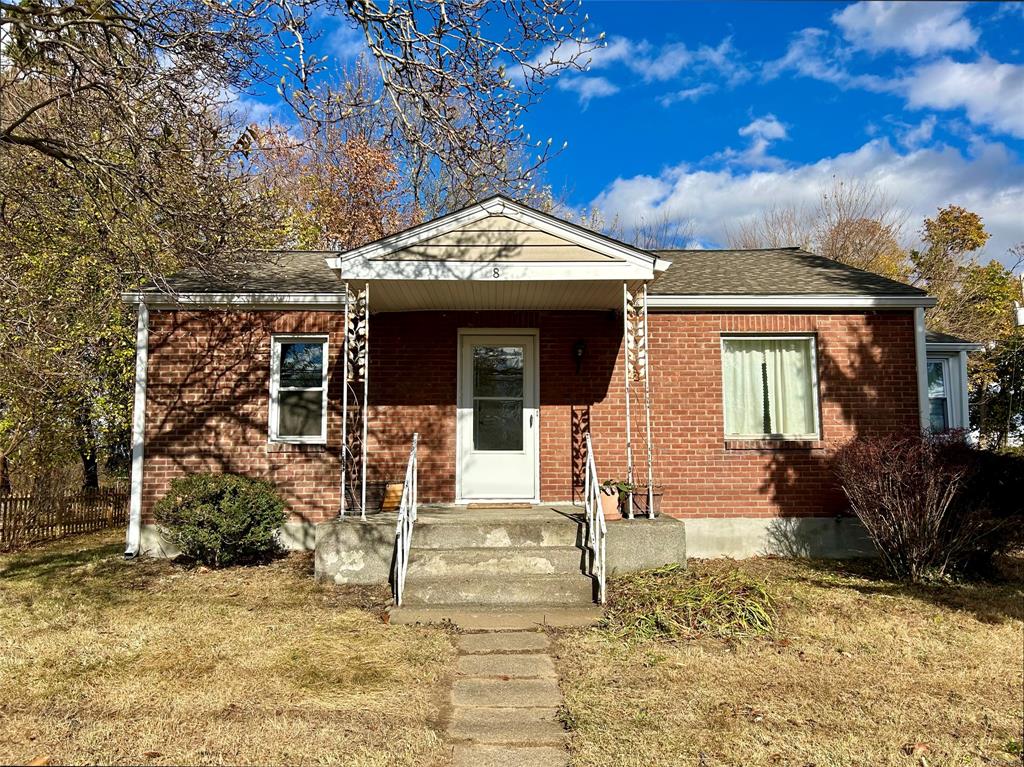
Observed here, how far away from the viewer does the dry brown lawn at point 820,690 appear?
362cm

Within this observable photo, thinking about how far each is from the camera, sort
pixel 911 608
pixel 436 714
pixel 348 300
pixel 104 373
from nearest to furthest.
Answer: pixel 436 714, pixel 911 608, pixel 348 300, pixel 104 373

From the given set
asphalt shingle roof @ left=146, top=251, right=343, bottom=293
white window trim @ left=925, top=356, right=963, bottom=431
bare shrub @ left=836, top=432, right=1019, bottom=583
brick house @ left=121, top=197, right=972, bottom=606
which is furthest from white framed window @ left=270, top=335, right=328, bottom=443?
white window trim @ left=925, top=356, right=963, bottom=431

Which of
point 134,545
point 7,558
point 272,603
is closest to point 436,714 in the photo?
point 272,603

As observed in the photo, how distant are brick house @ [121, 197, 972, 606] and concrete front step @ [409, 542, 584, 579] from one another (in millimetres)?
2070

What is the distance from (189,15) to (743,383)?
7728 millimetres

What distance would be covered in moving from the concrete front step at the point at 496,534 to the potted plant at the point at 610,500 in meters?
0.65

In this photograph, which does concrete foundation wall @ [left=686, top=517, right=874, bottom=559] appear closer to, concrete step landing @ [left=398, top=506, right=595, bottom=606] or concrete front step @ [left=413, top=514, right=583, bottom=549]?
concrete step landing @ [left=398, top=506, right=595, bottom=606]

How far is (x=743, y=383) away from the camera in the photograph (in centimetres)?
898

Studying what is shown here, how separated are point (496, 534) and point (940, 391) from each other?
10042 millimetres

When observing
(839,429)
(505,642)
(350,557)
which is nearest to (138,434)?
(350,557)

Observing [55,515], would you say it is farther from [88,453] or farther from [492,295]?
[492,295]

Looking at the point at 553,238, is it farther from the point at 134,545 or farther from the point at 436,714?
the point at 134,545

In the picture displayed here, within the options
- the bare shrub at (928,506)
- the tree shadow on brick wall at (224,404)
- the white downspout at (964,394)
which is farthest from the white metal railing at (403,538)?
the white downspout at (964,394)

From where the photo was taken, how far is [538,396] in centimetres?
895
